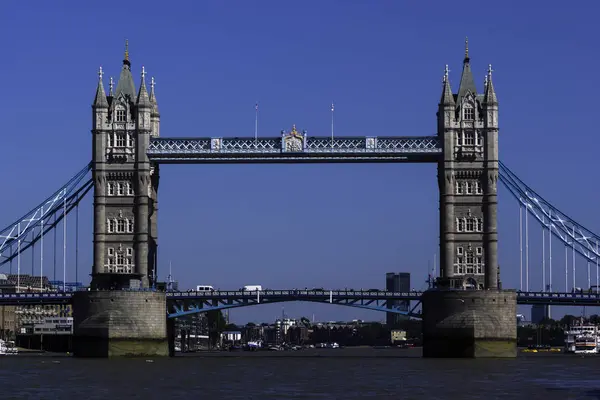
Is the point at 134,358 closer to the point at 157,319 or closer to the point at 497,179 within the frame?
the point at 157,319

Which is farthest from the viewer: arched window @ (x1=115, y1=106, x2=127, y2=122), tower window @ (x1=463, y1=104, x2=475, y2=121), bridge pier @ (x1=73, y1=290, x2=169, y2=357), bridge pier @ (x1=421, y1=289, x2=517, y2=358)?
arched window @ (x1=115, y1=106, x2=127, y2=122)

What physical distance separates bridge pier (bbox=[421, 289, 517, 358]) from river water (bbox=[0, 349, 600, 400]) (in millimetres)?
7886

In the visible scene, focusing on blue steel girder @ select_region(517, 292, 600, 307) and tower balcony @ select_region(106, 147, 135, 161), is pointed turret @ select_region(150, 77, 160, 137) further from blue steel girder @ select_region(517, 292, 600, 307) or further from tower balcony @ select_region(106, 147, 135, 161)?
blue steel girder @ select_region(517, 292, 600, 307)

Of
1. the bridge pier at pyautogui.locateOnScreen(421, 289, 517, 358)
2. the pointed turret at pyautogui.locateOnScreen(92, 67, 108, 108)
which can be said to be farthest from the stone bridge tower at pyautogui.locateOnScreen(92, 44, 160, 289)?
the bridge pier at pyautogui.locateOnScreen(421, 289, 517, 358)

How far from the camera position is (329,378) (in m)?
111

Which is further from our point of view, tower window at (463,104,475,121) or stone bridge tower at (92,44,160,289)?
tower window at (463,104,475,121)

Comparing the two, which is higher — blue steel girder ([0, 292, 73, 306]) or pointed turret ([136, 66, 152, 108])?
pointed turret ([136, 66, 152, 108])

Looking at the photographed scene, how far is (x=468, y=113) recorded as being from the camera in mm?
156375

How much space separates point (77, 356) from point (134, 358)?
841 cm

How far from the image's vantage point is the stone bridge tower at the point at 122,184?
510ft

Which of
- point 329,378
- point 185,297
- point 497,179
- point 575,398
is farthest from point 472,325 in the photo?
point 575,398

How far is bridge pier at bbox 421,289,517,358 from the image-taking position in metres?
149

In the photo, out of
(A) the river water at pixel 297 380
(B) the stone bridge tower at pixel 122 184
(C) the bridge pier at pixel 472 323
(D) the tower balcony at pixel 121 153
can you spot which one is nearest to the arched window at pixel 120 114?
(B) the stone bridge tower at pixel 122 184

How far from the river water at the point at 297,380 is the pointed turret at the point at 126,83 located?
3136 cm
